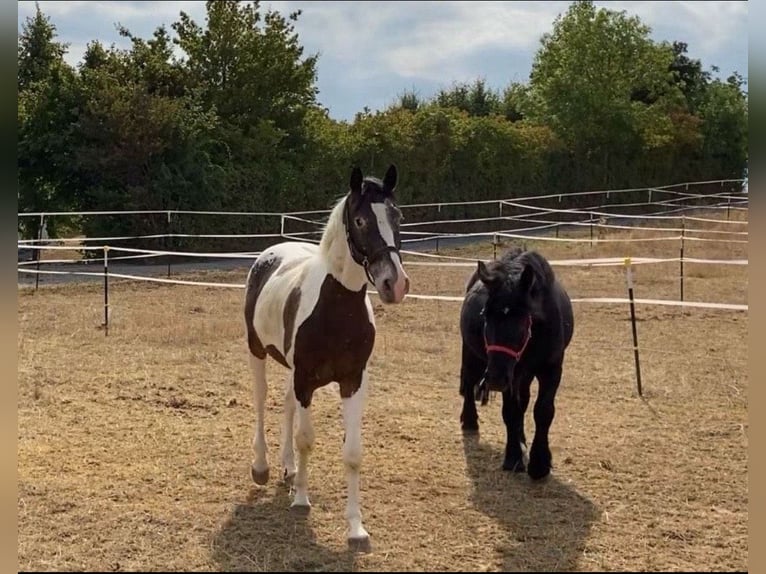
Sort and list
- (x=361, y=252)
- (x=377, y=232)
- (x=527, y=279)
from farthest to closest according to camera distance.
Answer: (x=527, y=279) < (x=361, y=252) < (x=377, y=232)

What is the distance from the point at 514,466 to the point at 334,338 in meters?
1.71

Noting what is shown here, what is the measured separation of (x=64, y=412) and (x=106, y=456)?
1.21m

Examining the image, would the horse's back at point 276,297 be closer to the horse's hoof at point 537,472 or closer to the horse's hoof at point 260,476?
the horse's hoof at point 260,476

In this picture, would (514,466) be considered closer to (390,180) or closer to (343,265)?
(343,265)

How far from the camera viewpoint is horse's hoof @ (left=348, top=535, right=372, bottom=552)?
3.47 m

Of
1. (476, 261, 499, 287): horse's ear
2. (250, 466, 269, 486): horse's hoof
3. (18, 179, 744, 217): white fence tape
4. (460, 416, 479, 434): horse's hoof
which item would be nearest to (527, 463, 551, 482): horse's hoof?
(460, 416, 479, 434): horse's hoof

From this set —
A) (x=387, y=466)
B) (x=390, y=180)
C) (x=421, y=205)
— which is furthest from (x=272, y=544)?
(x=421, y=205)

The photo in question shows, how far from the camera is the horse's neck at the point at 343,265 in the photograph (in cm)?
362

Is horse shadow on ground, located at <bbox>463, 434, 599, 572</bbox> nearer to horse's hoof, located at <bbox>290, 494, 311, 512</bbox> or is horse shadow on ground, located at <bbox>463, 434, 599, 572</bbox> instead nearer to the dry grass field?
the dry grass field

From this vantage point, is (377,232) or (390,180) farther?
(390,180)

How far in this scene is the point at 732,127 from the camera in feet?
118

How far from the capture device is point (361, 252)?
344 cm

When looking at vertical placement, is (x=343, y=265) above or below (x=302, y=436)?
above

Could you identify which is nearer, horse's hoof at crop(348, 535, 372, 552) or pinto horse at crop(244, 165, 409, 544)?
pinto horse at crop(244, 165, 409, 544)
